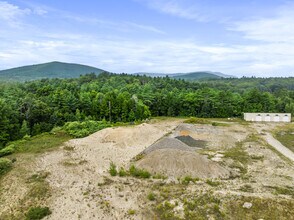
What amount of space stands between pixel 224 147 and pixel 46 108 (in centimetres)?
2286

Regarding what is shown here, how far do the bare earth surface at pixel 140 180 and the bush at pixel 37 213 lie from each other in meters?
0.27

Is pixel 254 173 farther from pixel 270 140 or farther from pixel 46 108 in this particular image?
pixel 46 108

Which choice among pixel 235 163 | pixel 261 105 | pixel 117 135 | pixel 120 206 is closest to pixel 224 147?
pixel 235 163

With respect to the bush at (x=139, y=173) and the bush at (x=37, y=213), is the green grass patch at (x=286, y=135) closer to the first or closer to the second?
the bush at (x=139, y=173)

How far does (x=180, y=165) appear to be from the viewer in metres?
16.7

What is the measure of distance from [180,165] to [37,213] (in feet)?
30.1

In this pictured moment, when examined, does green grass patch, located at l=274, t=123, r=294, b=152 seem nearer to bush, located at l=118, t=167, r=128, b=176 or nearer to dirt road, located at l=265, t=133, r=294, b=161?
dirt road, located at l=265, t=133, r=294, b=161

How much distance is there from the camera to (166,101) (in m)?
46.6

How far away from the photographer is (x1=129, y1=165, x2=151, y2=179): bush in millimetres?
15773

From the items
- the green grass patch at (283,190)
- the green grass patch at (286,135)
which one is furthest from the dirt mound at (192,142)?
the green grass patch at (283,190)

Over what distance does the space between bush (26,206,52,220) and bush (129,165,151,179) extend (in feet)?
19.3

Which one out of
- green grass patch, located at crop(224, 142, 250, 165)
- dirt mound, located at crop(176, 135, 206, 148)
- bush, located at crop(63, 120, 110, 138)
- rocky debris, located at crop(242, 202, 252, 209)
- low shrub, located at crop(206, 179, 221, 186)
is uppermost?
bush, located at crop(63, 120, 110, 138)

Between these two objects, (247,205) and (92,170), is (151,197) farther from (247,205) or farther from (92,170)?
(92,170)

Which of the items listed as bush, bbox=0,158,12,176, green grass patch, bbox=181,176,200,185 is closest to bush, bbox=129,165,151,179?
green grass patch, bbox=181,176,200,185
